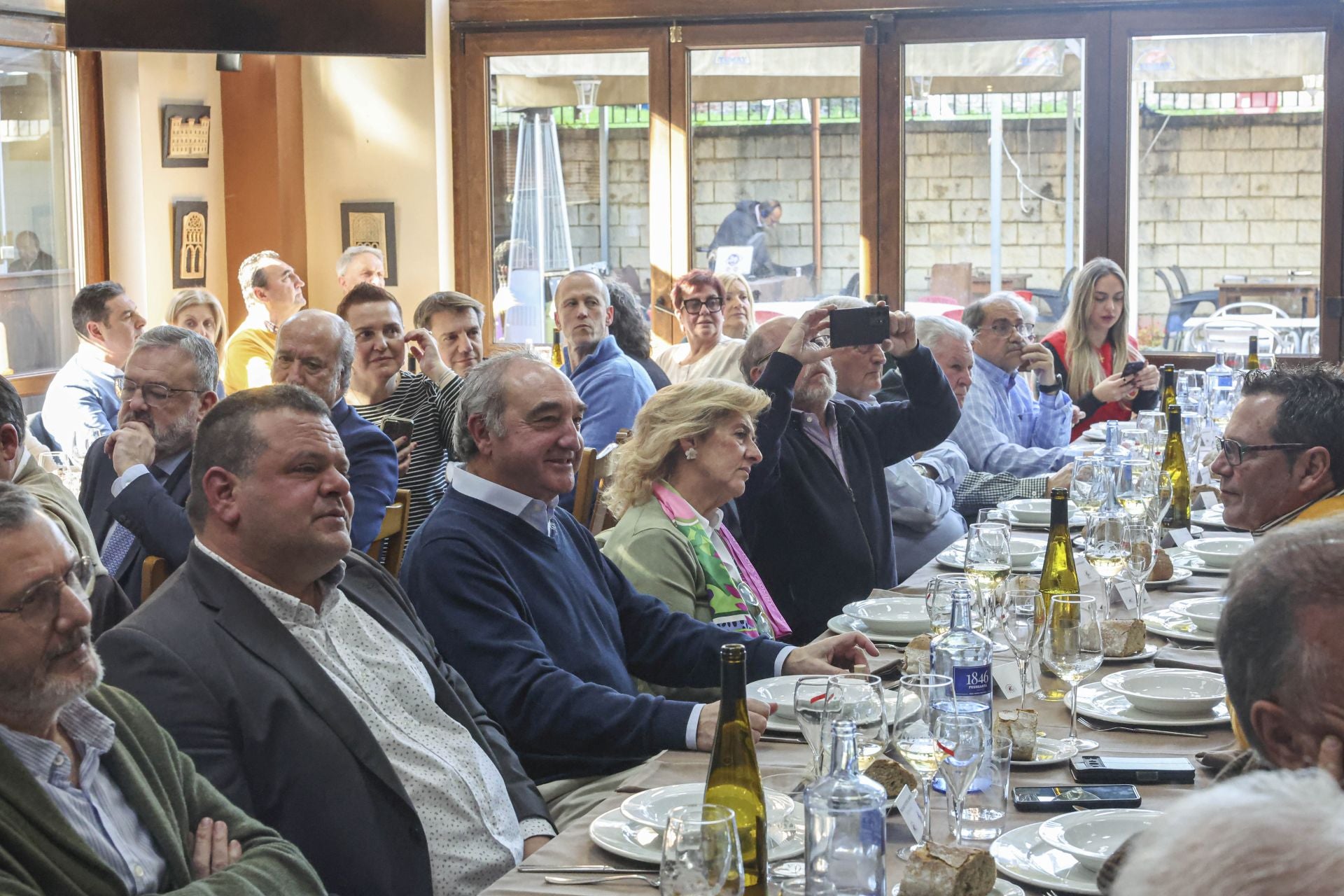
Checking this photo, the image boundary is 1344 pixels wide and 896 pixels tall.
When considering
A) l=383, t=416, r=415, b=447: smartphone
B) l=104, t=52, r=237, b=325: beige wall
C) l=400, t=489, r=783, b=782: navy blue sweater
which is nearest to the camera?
l=400, t=489, r=783, b=782: navy blue sweater

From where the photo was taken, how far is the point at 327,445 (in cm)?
239

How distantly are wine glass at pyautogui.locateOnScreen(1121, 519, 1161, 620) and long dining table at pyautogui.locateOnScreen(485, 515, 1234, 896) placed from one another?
0.36ft

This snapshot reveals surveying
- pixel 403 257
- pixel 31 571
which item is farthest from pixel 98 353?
pixel 31 571

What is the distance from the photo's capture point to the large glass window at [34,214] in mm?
6363

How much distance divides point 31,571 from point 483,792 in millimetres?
916

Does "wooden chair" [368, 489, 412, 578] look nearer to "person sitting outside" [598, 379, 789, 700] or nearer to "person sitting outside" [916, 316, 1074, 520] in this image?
"person sitting outside" [598, 379, 789, 700]

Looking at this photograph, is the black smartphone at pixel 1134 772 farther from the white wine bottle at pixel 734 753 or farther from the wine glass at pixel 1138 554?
the wine glass at pixel 1138 554

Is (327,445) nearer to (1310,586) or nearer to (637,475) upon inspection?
(637,475)

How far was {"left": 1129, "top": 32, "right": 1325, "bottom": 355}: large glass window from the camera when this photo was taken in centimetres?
717

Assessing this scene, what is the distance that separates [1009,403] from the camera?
567cm

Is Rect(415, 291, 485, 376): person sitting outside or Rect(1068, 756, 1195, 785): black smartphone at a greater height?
Rect(415, 291, 485, 376): person sitting outside

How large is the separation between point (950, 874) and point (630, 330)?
15.7ft

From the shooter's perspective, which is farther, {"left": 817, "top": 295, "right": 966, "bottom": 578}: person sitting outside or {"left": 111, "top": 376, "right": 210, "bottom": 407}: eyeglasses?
{"left": 817, "top": 295, "right": 966, "bottom": 578}: person sitting outside

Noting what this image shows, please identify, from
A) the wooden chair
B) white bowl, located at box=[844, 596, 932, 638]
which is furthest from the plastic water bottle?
the wooden chair
